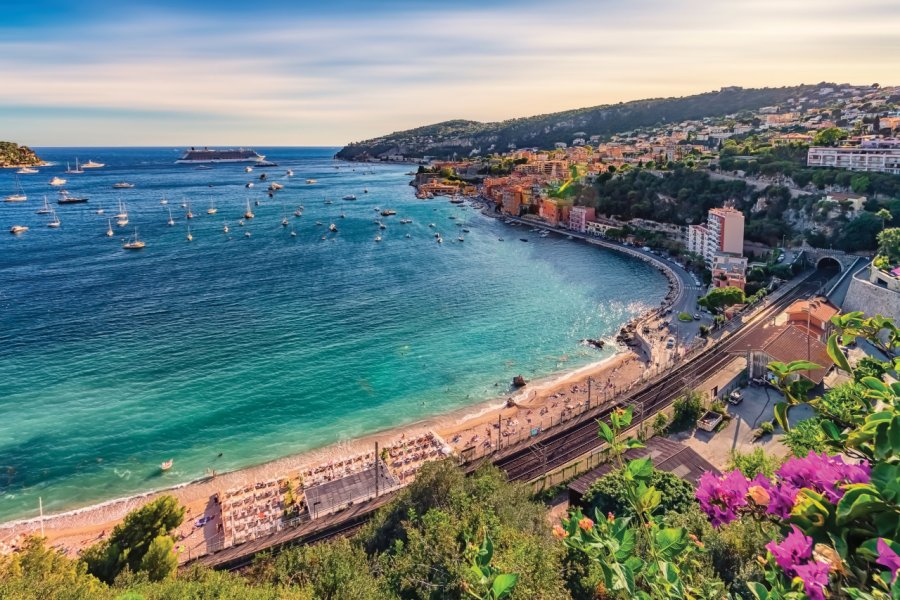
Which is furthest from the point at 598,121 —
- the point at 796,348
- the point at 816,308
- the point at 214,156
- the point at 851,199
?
the point at 796,348

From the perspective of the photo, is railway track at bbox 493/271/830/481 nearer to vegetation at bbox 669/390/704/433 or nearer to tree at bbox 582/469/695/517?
vegetation at bbox 669/390/704/433

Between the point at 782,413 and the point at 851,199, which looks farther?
the point at 851,199

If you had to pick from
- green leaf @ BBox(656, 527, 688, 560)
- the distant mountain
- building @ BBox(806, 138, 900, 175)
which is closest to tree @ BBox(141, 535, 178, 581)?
green leaf @ BBox(656, 527, 688, 560)

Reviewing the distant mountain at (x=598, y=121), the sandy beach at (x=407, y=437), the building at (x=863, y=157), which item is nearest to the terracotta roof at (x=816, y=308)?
the sandy beach at (x=407, y=437)

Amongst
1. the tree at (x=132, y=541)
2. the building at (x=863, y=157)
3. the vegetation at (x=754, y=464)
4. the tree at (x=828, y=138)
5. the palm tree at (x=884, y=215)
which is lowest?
the vegetation at (x=754, y=464)

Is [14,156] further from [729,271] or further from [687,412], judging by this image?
[687,412]

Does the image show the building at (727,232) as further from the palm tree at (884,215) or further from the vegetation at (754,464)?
the vegetation at (754,464)
